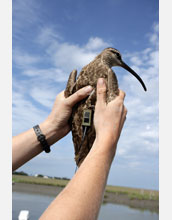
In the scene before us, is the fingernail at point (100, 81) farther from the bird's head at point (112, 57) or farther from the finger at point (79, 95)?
the bird's head at point (112, 57)

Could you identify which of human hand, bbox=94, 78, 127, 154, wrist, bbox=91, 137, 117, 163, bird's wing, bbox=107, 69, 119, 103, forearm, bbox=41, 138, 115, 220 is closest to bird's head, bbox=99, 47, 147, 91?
bird's wing, bbox=107, 69, 119, 103

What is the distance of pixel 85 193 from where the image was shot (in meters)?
1.71

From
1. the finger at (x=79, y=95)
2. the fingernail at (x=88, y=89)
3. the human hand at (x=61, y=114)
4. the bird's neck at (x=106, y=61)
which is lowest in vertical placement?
the human hand at (x=61, y=114)

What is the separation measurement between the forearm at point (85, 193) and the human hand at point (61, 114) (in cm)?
140

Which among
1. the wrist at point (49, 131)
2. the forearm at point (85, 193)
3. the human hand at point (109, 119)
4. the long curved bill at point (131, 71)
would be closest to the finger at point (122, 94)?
the human hand at point (109, 119)

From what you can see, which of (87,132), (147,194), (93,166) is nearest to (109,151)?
(93,166)

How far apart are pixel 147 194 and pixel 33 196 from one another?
12.0 m

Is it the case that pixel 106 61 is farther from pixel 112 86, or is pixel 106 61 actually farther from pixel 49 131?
pixel 49 131

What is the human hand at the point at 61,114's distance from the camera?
3.36 meters

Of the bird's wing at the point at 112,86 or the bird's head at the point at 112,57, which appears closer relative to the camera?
the bird's wing at the point at 112,86

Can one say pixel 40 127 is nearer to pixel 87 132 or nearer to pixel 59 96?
pixel 59 96

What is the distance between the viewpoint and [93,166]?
1.90m

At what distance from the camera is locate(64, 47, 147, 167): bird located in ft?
9.82

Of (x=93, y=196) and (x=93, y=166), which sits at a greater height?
(x=93, y=166)
